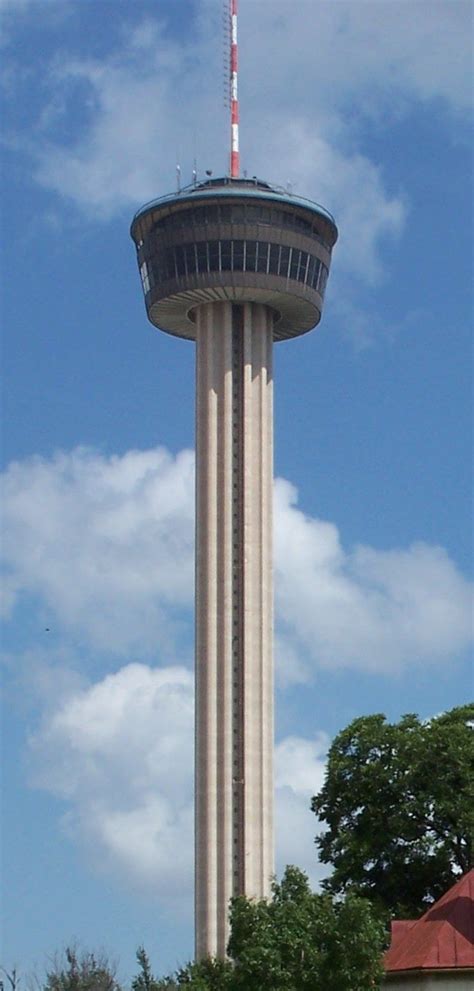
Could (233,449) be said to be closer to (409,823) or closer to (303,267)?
(303,267)

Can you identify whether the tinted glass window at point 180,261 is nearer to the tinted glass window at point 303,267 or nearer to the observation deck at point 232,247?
the observation deck at point 232,247

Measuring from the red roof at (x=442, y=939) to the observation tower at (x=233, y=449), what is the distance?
152ft

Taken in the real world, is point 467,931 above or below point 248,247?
below

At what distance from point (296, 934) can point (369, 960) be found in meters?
2.79

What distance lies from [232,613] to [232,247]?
2612 centimetres

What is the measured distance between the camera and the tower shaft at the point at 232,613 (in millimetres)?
113688

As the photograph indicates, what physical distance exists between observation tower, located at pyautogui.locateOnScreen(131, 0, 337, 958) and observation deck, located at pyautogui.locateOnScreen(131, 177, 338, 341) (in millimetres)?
100

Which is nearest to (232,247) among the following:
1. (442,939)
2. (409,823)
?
(409,823)

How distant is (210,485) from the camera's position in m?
121

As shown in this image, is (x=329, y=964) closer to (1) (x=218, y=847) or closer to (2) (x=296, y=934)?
(2) (x=296, y=934)

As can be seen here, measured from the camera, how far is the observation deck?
122m

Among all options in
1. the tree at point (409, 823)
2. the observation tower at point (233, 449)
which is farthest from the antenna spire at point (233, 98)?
the tree at point (409, 823)

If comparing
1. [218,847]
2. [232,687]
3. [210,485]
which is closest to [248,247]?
[210,485]

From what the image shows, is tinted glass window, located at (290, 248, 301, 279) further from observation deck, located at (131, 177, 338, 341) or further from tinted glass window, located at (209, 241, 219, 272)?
tinted glass window, located at (209, 241, 219, 272)
